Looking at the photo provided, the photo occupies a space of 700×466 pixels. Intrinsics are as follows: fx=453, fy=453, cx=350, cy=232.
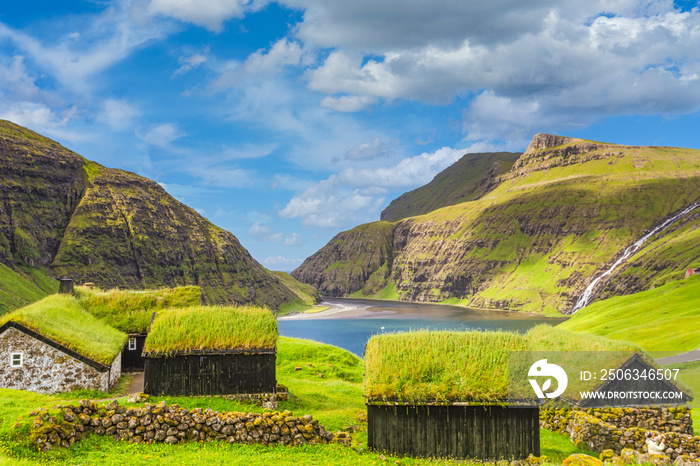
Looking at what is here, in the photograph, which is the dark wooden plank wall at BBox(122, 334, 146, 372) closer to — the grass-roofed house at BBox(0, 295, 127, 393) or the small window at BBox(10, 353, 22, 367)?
the grass-roofed house at BBox(0, 295, 127, 393)

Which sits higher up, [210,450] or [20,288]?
[20,288]

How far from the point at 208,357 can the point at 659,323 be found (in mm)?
93842

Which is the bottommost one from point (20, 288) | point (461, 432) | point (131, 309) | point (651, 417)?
point (651, 417)

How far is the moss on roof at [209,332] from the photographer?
33.9 meters

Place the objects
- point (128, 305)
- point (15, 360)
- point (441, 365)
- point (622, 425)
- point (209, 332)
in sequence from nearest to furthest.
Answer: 1. point (441, 365)
2. point (622, 425)
3. point (209, 332)
4. point (15, 360)
5. point (128, 305)

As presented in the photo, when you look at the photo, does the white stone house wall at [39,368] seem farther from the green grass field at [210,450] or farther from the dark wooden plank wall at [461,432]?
the dark wooden plank wall at [461,432]

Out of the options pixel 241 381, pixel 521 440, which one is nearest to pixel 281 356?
pixel 241 381

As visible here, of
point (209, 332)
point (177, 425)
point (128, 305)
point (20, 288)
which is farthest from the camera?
point (20, 288)

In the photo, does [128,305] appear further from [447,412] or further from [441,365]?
[447,412]

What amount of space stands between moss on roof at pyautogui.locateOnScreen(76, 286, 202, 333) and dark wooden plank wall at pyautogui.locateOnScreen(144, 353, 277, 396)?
56.8 feet

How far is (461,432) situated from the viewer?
79.7ft

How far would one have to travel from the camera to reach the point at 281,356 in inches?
2402

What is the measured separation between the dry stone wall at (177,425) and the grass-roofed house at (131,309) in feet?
83.6

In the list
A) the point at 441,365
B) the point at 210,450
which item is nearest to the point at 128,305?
the point at 210,450
